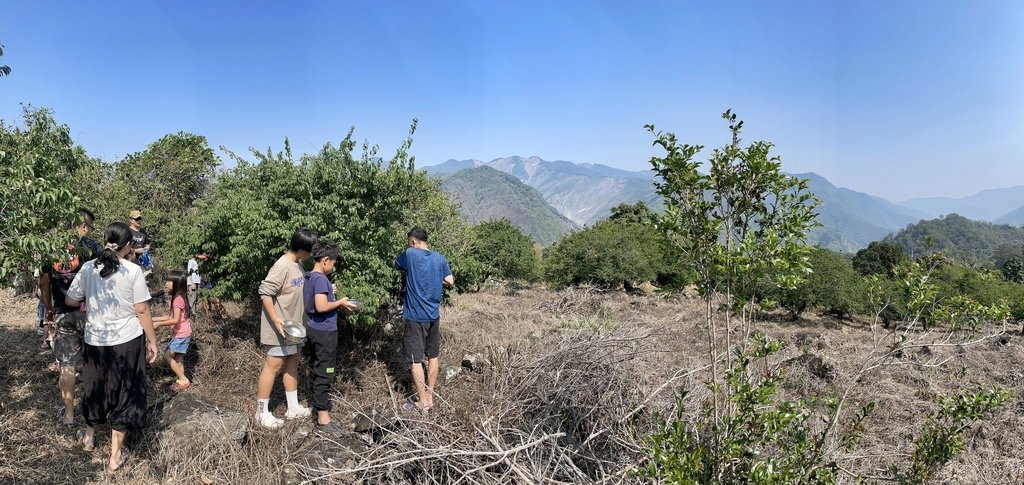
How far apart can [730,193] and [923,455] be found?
1.76 metres

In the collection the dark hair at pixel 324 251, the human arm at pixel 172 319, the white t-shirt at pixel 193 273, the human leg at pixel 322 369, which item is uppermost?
the dark hair at pixel 324 251

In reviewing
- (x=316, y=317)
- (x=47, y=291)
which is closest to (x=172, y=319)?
(x=47, y=291)

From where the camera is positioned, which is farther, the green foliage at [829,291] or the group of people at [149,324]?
the green foliage at [829,291]

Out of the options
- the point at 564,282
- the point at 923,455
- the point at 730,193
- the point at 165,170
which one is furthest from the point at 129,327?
the point at 564,282

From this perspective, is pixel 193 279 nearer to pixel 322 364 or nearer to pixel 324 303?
pixel 322 364

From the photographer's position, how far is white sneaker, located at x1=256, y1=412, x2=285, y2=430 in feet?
13.1

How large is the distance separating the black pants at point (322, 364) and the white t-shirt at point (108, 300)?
48.6 inches

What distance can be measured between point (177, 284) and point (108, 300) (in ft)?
4.88

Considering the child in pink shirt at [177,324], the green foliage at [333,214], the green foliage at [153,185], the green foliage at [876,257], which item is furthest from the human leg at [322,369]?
the green foliage at [876,257]

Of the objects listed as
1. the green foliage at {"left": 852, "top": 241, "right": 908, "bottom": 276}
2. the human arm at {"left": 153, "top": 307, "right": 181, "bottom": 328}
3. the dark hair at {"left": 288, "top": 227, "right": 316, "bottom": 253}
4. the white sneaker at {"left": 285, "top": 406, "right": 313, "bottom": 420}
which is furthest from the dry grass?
the green foliage at {"left": 852, "top": 241, "right": 908, "bottom": 276}

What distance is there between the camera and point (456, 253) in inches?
260

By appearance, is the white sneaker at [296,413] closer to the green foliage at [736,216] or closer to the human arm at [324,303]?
the human arm at [324,303]

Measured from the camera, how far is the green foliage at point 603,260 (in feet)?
71.2

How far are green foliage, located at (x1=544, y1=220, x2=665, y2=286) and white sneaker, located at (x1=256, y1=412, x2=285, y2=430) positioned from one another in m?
18.4
